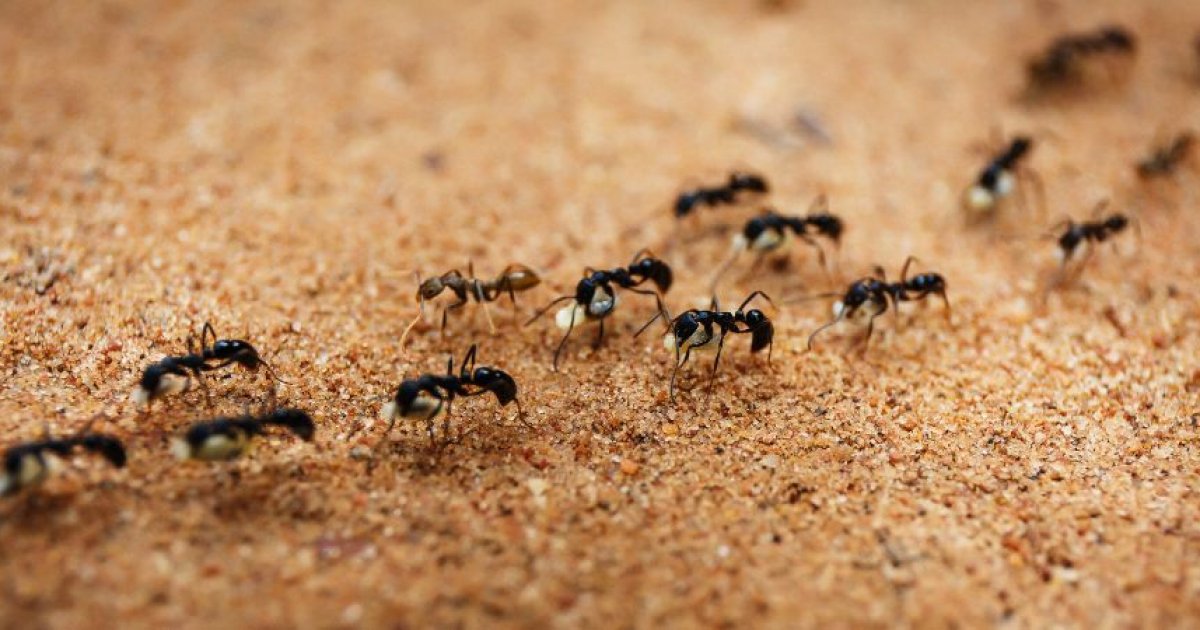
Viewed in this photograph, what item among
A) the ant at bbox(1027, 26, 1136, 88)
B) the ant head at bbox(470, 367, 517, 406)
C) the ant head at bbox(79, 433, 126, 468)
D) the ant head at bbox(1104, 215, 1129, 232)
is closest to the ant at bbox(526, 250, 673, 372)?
the ant head at bbox(470, 367, 517, 406)

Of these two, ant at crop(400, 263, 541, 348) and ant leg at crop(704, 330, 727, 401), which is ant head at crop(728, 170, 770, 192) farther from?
ant at crop(400, 263, 541, 348)

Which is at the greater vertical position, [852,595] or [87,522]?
[852,595]

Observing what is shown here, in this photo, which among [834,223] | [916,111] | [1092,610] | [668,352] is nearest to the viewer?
[1092,610]

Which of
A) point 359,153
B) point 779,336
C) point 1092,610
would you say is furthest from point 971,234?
point 359,153

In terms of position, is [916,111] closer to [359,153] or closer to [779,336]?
[779,336]

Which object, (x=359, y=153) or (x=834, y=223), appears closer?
(x=834, y=223)
